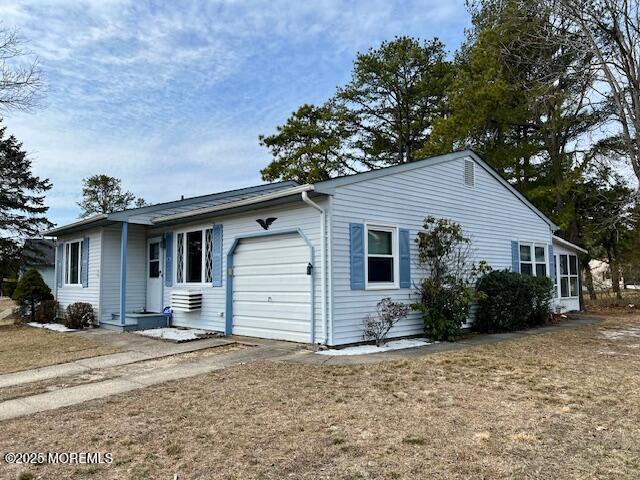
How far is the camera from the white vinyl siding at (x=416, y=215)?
8.52 metres

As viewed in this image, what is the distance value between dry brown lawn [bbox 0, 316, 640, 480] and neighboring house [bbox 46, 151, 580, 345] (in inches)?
88.5

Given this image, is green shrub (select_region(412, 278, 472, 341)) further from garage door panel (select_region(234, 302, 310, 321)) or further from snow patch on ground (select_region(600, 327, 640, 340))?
snow patch on ground (select_region(600, 327, 640, 340))

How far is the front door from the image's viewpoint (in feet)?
41.4

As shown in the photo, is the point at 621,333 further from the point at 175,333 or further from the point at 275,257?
the point at 175,333

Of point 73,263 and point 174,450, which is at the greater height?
point 73,263

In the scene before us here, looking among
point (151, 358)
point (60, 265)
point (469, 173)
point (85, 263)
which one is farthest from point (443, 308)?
point (60, 265)

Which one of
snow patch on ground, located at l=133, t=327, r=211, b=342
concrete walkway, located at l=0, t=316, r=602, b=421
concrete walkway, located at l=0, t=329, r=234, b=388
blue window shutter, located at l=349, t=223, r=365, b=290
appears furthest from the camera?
snow patch on ground, located at l=133, t=327, r=211, b=342

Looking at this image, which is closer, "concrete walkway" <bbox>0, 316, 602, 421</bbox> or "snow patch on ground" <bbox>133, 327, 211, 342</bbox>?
"concrete walkway" <bbox>0, 316, 602, 421</bbox>

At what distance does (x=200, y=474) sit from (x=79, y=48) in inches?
449

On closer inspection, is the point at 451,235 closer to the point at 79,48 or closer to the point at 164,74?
the point at 164,74

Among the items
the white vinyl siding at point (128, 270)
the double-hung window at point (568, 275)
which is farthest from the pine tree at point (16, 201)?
the double-hung window at point (568, 275)

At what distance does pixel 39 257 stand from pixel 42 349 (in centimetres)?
1969

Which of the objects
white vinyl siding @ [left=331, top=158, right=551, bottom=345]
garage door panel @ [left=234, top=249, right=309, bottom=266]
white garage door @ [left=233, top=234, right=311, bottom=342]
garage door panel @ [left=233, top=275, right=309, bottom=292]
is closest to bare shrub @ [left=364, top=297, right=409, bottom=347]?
white vinyl siding @ [left=331, top=158, right=551, bottom=345]

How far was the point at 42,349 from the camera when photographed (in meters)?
9.28
